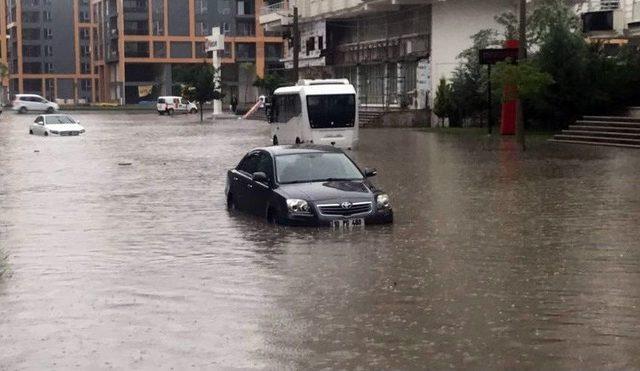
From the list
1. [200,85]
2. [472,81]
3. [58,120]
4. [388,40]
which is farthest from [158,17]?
[472,81]

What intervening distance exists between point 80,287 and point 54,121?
4718cm

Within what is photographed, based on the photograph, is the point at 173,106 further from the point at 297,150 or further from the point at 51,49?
the point at 297,150

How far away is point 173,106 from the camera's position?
100000mm

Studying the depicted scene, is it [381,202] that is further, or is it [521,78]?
[521,78]

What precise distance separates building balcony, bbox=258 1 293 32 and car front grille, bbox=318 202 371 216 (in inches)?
2693

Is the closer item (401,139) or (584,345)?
(584,345)

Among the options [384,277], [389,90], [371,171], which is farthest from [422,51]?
[384,277]

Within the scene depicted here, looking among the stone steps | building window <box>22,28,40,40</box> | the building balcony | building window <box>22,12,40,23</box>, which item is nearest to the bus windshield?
the stone steps

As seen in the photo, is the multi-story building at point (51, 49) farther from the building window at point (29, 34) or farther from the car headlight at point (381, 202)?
the car headlight at point (381, 202)

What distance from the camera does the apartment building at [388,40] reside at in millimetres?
61625

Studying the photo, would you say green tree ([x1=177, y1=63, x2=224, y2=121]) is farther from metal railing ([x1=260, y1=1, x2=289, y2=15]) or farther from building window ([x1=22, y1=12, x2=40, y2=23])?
building window ([x1=22, y1=12, x2=40, y2=23])

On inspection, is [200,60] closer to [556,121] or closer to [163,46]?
[163,46]

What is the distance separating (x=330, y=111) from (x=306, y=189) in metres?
24.1

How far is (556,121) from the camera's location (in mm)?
46062
